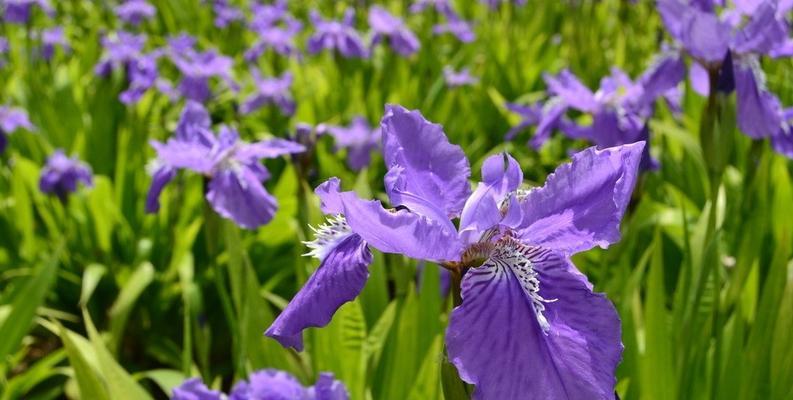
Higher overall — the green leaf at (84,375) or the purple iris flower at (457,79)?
the purple iris flower at (457,79)

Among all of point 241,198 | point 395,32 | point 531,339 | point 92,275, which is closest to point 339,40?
point 395,32

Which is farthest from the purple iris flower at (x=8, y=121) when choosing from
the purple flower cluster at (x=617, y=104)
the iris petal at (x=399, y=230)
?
the iris petal at (x=399, y=230)

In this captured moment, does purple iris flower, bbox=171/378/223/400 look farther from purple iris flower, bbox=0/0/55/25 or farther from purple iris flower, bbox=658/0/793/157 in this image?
purple iris flower, bbox=0/0/55/25

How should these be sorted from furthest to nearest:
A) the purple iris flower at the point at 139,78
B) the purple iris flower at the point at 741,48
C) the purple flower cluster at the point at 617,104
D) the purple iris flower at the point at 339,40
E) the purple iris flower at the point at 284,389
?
the purple iris flower at the point at 339,40, the purple iris flower at the point at 139,78, the purple flower cluster at the point at 617,104, the purple iris flower at the point at 741,48, the purple iris flower at the point at 284,389

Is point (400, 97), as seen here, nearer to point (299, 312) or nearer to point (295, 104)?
point (295, 104)

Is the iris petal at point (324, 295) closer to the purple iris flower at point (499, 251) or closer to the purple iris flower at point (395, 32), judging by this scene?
the purple iris flower at point (499, 251)

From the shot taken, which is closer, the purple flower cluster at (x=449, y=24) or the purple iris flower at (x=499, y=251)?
the purple iris flower at (x=499, y=251)

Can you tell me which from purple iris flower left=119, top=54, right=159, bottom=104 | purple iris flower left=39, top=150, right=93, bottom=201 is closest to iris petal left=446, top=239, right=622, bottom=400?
purple iris flower left=39, top=150, right=93, bottom=201
